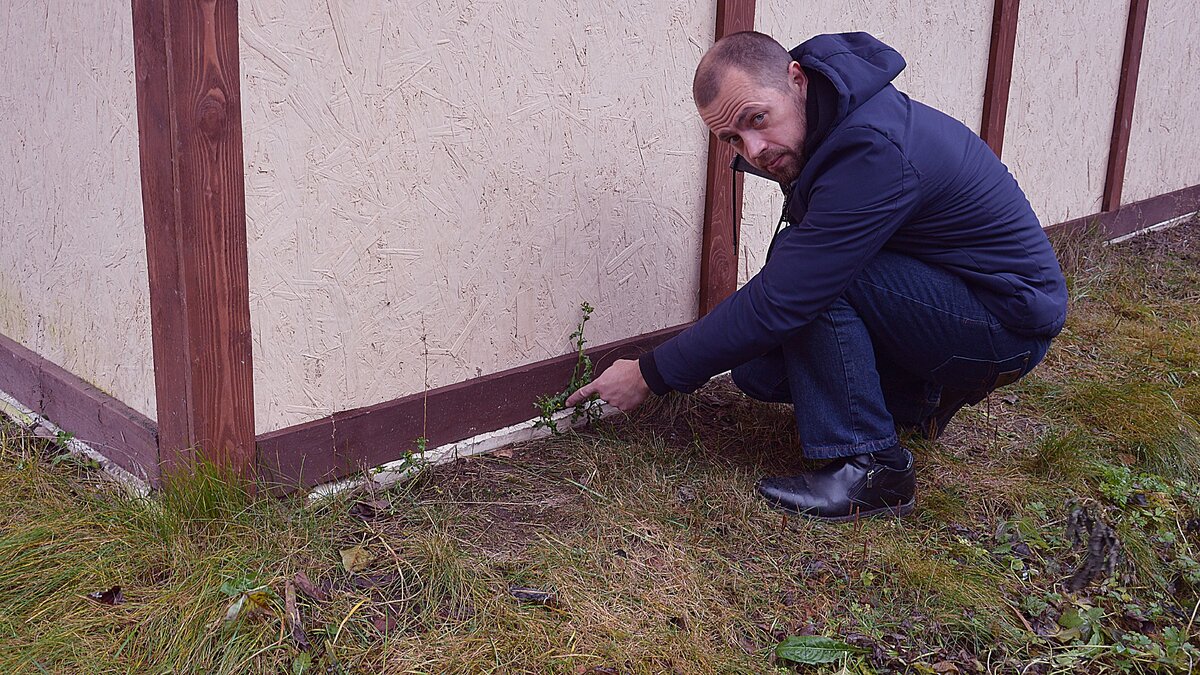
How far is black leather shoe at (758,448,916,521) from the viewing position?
9.99 feet

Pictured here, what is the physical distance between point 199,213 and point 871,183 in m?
1.58

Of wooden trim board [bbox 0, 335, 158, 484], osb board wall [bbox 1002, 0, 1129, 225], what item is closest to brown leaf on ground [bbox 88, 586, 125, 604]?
wooden trim board [bbox 0, 335, 158, 484]

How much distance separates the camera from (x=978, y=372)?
3.14 metres

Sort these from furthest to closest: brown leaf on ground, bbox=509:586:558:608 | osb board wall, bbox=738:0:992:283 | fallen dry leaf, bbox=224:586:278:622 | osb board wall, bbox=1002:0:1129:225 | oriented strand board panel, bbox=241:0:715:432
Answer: osb board wall, bbox=1002:0:1129:225 < osb board wall, bbox=738:0:992:283 < oriented strand board panel, bbox=241:0:715:432 < brown leaf on ground, bbox=509:586:558:608 < fallen dry leaf, bbox=224:586:278:622

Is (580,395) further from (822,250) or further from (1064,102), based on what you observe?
(1064,102)

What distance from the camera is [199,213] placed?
253cm

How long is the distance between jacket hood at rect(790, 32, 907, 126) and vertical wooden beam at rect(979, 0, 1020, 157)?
2362mm

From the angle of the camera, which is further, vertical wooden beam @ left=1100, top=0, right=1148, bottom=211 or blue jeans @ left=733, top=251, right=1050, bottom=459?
vertical wooden beam @ left=1100, top=0, right=1148, bottom=211

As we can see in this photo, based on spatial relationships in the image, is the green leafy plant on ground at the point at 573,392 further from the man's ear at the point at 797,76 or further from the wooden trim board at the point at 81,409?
the wooden trim board at the point at 81,409

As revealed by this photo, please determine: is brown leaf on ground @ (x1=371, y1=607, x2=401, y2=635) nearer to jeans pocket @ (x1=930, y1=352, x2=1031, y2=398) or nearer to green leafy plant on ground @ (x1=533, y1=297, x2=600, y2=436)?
green leafy plant on ground @ (x1=533, y1=297, x2=600, y2=436)

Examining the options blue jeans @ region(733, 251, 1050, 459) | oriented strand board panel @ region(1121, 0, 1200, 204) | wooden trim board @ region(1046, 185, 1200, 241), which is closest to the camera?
blue jeans @ region(733, 251, 1050, 459)

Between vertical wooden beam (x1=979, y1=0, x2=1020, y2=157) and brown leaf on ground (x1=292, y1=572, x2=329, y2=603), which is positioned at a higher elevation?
vertical wooden beam (x1=979, y1=0, x2=1020, y2=157)

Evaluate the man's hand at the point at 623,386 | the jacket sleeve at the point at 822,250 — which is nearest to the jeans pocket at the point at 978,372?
Answer: the jacket sleeve at the point at 822,250

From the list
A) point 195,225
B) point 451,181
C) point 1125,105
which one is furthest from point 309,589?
point 1125,105
